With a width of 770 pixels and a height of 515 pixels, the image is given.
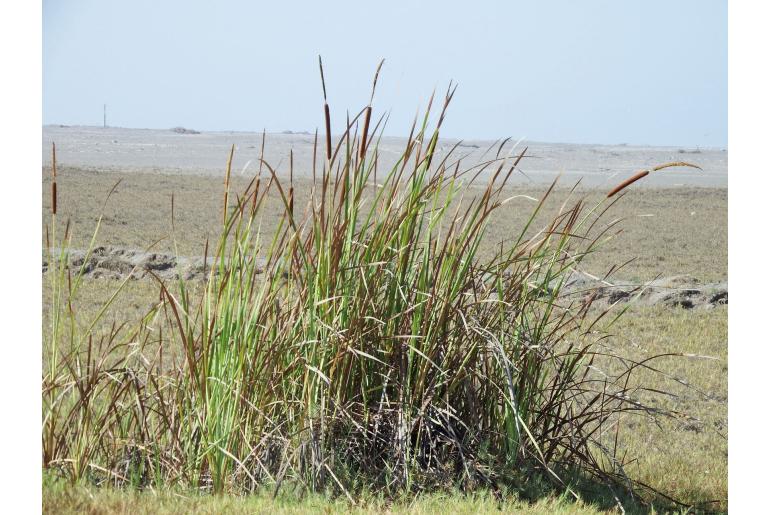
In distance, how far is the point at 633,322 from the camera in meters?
5.71

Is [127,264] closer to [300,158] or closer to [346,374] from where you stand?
[346,374]

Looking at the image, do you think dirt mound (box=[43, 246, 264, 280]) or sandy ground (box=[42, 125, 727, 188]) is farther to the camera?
sandy ground (box=[42, 125, 727, 188])

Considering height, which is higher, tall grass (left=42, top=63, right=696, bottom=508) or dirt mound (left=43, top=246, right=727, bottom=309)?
tall grass (left=42, top=63, right=696, bottom=508)

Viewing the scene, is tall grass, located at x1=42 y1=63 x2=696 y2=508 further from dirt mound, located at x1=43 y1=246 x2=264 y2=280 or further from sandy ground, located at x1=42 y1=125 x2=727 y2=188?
sandy ground, located at x1=42 y1=125 x2=727 y2=188

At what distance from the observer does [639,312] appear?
6082 mm

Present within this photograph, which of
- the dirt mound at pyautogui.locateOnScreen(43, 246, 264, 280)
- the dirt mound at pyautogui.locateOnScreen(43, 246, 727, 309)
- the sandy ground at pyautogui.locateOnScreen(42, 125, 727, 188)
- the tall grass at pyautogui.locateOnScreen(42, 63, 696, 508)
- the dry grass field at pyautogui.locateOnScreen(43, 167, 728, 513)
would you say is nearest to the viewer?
the dry grass field at pyautogui.locateOnScreen(43, 167, 728, 513)

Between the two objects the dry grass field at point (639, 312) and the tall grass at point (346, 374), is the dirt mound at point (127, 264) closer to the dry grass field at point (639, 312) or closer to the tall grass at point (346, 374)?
the dry grass field at point (639, 312)

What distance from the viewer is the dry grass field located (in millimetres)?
2005

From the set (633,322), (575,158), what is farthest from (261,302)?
(575,158)

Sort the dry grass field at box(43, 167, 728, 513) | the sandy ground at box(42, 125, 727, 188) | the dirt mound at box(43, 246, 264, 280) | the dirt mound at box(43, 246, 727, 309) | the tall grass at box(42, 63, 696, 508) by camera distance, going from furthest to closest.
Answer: the sandy ground at box(42, 125, 727, 188)
the dirt mound at box(43, 246, 264, 280)
the dirt mound at box(43, 246, 727, 309)
the tall grass at box(42, 63, 696, 508)
the dry grass field at box(43, 167, 728, 513)

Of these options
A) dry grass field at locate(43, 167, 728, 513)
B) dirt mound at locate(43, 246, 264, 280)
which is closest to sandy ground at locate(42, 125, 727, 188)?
dry grass field at locate(43, 167, 728, 513)

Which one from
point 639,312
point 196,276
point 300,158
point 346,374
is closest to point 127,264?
point 196,276
